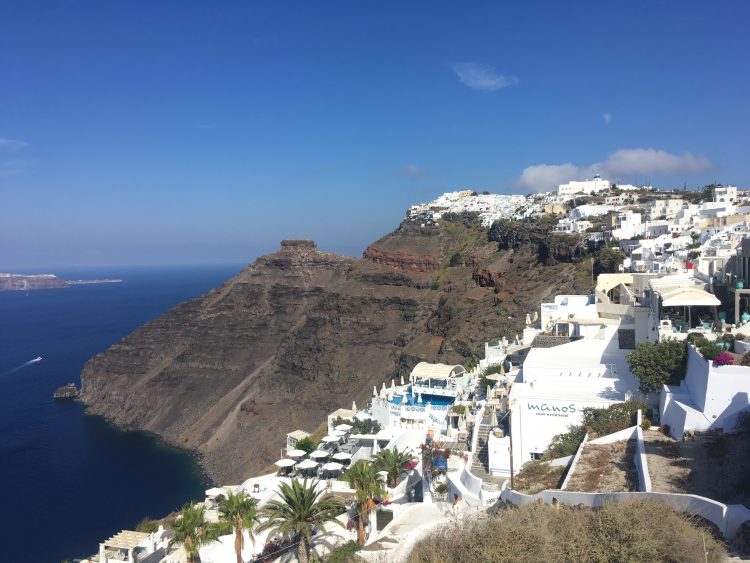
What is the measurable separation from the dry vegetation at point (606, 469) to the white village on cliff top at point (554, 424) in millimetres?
50

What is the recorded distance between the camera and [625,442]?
17.5 meters

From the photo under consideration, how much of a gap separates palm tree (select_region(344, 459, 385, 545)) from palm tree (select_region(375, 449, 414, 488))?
7.38ft

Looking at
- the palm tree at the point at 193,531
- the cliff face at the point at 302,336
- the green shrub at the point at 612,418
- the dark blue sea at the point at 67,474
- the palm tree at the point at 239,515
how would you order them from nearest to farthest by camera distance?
the palm tree at the point at 193,531 < the palm tree at the point at 239,515 < the green shrub at the point at 612,418 < the dark blue sea at the point at 67,474 < the cliff face at the point at 302,336

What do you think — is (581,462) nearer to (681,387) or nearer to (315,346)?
(681,387)

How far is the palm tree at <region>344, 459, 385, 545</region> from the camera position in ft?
54.2

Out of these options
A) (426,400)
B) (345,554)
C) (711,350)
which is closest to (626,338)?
(711,350)

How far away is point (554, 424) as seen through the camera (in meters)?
20.2

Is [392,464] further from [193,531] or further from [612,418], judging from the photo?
[612,418]

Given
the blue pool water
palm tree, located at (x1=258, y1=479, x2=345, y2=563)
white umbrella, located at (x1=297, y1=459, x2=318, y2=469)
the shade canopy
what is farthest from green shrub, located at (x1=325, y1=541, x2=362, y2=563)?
the shade canopy

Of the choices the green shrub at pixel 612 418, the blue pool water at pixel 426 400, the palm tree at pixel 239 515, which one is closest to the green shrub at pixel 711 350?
the green shrub at pixel 612 418

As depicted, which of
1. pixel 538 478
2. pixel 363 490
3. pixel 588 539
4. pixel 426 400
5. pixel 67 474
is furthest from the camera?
pixel 67 474

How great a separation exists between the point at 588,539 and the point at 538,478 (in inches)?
260

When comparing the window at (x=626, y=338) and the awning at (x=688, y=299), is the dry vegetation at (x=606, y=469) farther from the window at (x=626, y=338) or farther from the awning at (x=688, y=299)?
the window at (x=626, y=338)

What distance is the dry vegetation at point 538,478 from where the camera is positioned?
52.5 feet
